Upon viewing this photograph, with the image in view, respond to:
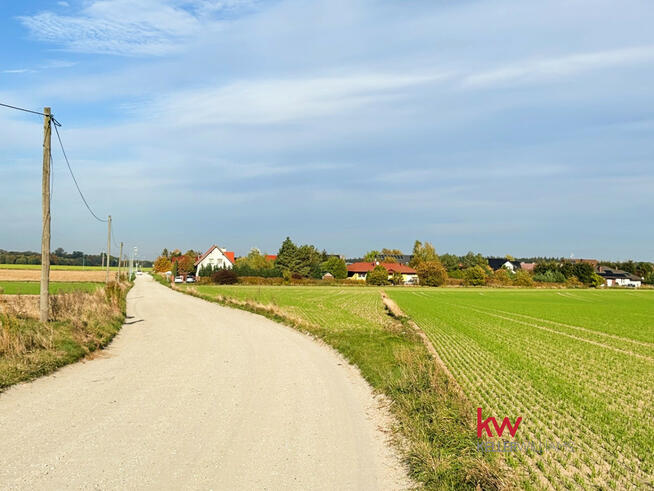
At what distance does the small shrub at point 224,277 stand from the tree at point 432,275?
1613 inches

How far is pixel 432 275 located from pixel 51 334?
334 ft

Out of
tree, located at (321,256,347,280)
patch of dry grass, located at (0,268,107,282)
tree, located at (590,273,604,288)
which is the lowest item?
tree, located at (590,273,604,288)

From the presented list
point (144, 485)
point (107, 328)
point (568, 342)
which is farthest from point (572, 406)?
point (107, 328)

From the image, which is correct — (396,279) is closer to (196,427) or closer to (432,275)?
(432,275)

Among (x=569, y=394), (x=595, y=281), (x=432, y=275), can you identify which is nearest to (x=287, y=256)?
(x=432, y=275)

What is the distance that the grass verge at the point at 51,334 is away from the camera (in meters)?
12.0

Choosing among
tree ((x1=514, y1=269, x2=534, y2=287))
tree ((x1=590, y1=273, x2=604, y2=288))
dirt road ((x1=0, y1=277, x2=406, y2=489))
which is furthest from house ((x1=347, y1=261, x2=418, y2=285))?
dirt road ((x1=0, y1=277, x2=406, y2=489))

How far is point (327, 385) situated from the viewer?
1178cm

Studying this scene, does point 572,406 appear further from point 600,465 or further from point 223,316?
point 223,316

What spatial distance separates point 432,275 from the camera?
11231cm

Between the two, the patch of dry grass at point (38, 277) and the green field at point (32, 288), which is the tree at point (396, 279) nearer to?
the patch of dry grass at point (38, 277)

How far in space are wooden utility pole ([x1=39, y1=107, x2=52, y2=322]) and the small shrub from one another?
75.3 metres

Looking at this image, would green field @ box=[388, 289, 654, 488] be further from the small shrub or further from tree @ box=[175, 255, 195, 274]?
tree @ box=[175, 255, 195, 274]

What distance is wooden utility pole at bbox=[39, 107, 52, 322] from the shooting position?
1803 cm
